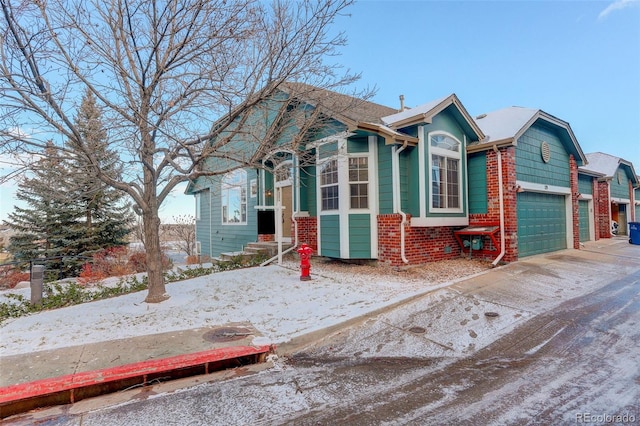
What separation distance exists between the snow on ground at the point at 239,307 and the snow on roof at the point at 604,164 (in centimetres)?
1336

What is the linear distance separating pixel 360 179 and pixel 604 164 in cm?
1664

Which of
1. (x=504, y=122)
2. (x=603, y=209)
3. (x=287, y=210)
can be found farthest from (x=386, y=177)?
(x=603, y=209)

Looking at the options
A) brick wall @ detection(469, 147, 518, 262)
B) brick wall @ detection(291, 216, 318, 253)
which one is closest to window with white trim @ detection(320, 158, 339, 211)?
brick wall @ detection(291, 216, 318, 253)

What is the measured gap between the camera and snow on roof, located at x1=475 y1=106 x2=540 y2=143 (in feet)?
31.1

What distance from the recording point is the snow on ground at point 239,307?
4898 millimetres

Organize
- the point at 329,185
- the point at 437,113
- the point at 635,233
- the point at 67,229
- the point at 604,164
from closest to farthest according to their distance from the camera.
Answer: the point at 437,113
the point at 329,185
the point at 67,229
the point at 635,233
the point at 604,164

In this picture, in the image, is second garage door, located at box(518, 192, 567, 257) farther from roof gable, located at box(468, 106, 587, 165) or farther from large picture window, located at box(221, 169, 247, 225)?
large picture window, located at box(221, 169, 247, 225)

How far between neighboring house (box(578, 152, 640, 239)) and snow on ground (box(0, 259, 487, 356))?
12.0 m

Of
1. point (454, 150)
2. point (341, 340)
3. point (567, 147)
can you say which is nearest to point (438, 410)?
point (341, 340)

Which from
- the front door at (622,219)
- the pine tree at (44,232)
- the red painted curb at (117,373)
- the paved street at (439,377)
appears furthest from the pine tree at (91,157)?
the front door at (622,219)

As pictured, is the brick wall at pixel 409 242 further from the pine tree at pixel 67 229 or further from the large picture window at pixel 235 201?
the pine tree at pixel 67 229

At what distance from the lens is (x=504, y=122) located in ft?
34.0

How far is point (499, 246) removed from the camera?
909 cm

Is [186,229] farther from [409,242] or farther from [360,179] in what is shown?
[409,242]
